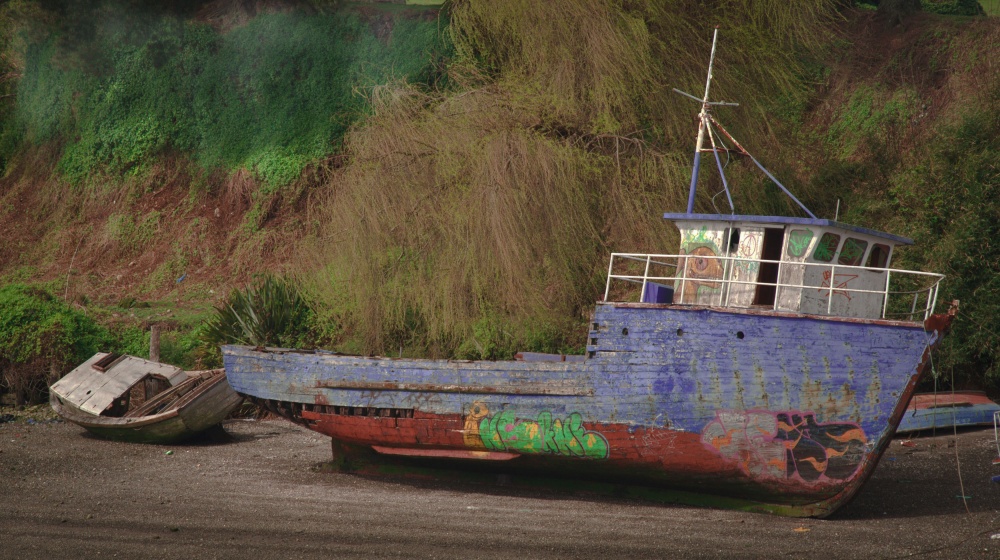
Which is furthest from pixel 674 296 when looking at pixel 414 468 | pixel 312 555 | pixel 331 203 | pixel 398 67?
pixel 398 67

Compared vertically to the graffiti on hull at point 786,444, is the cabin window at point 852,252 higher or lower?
higher

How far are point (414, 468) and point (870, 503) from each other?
596 centimetres

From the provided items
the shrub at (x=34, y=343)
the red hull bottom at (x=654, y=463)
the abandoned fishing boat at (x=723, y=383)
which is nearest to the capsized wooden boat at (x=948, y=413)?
the abandoned fishing boat at (x=723, y=383)

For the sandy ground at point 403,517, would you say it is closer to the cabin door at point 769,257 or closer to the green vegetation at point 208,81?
the cabin door at point 769,257

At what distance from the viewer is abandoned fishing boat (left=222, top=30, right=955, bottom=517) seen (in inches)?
373

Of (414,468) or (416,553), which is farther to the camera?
(414,468)

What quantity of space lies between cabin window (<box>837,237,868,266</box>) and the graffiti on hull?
204 centimetres

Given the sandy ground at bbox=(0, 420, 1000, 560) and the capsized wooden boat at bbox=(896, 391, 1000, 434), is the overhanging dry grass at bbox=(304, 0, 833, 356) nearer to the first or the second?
the sandy ground at bbox=(0, 420, 1000, 560)

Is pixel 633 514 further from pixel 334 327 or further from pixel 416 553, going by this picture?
pixel 334 327

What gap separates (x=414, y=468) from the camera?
1227 centimetres

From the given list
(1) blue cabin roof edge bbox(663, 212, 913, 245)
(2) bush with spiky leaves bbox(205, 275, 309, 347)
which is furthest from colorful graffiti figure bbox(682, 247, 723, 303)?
(2) bush with spiky leaves bbox(205, 275, 309, 347)

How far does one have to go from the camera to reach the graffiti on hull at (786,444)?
9547mm

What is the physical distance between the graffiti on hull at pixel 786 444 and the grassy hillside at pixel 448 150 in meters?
5.07

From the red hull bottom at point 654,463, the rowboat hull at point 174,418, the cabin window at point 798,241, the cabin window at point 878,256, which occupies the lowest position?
the rowboat hull at point 174,418
